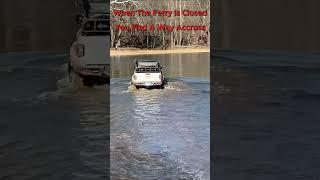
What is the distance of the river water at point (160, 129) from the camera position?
239 inches

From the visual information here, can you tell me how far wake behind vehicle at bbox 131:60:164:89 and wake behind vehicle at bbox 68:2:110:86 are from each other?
1.50m

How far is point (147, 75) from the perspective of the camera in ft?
49.1

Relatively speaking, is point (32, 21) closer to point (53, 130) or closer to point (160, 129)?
point (53, 130)

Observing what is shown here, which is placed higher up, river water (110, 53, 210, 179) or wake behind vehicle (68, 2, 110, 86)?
wake behind vehicle (68, 2, 110, 86)

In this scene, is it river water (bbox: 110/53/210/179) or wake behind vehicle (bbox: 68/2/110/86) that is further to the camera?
wake behind vehicle (bbox: 68/2/110/86)

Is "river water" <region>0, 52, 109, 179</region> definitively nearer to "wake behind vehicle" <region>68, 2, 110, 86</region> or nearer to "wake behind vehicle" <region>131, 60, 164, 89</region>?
"wake behind vehicle" <region>68, 2, 110, 86</region>
